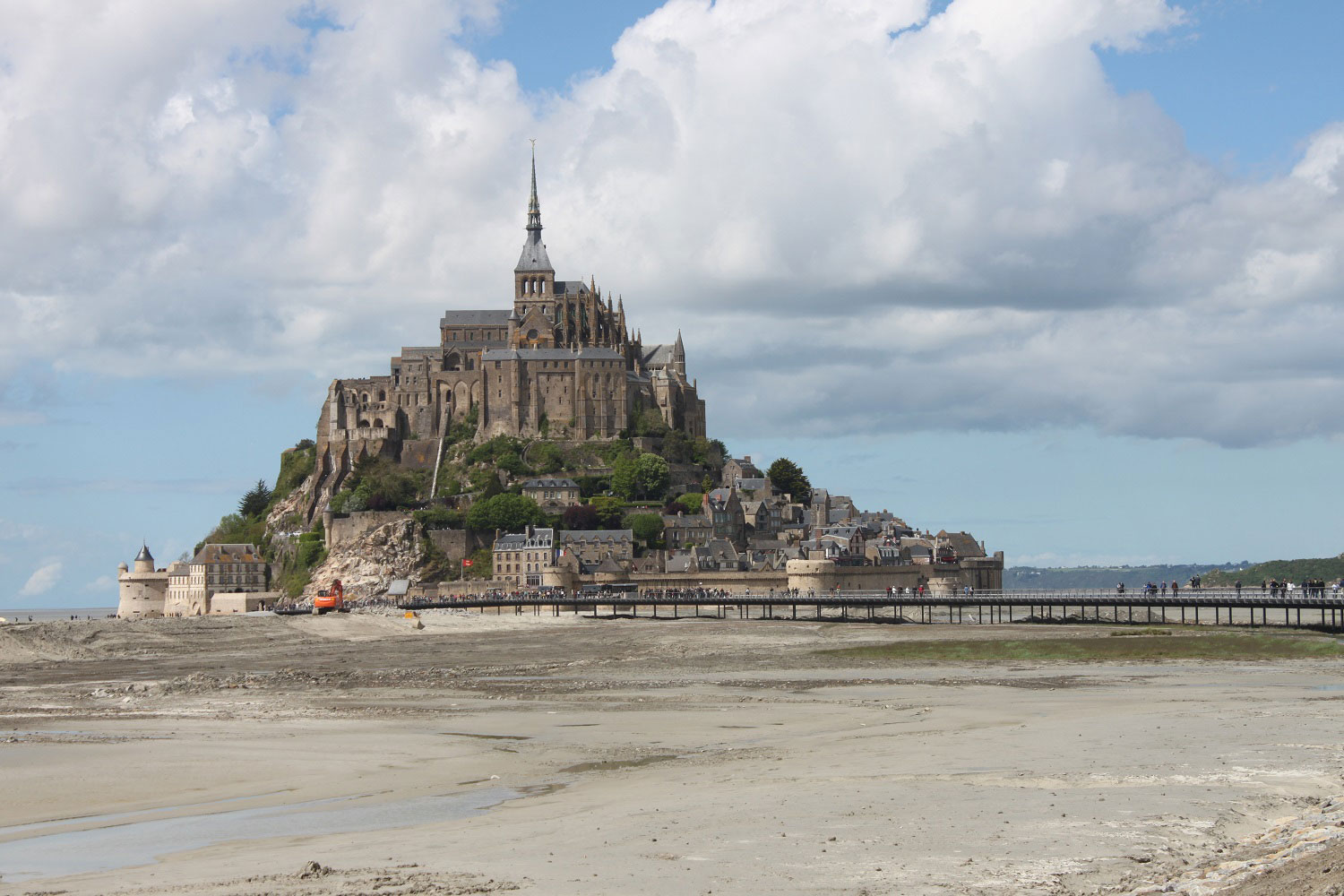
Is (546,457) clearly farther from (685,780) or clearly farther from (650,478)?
(685,780)

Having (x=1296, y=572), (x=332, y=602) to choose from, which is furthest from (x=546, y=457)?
(x=1296, y=572)

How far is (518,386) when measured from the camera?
417 ft

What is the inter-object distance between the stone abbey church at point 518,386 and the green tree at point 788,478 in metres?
8.18

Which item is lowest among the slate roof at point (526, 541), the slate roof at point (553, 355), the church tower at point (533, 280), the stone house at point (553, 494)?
the slate roof at point (526, 541)

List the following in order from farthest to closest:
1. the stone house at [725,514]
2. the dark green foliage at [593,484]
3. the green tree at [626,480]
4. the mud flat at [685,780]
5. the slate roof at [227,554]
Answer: the dark green foliage at [593,484]
the green tree at [626,480]
the slate roof at [227,554]
the stone house at [725,514]
the mud flat at [685,780]

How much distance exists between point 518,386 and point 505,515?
62.1ft

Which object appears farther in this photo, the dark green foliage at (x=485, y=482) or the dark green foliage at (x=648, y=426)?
the dark green foliage at (x=648, y=426)

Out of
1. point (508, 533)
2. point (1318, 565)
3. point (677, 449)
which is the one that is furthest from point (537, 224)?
point (1318, 565)

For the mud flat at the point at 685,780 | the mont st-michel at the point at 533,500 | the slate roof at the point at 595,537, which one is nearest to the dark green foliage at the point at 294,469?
the mont st-michel at the point at 533,500

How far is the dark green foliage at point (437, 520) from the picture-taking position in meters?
113

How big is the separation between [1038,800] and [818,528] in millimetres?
96570

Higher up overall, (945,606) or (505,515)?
(505,515)

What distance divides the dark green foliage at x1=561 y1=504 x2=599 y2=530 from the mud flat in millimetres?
66147

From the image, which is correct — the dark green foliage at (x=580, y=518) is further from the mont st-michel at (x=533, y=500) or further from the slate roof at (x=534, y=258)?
the slate roof at (x=534, y=258)
